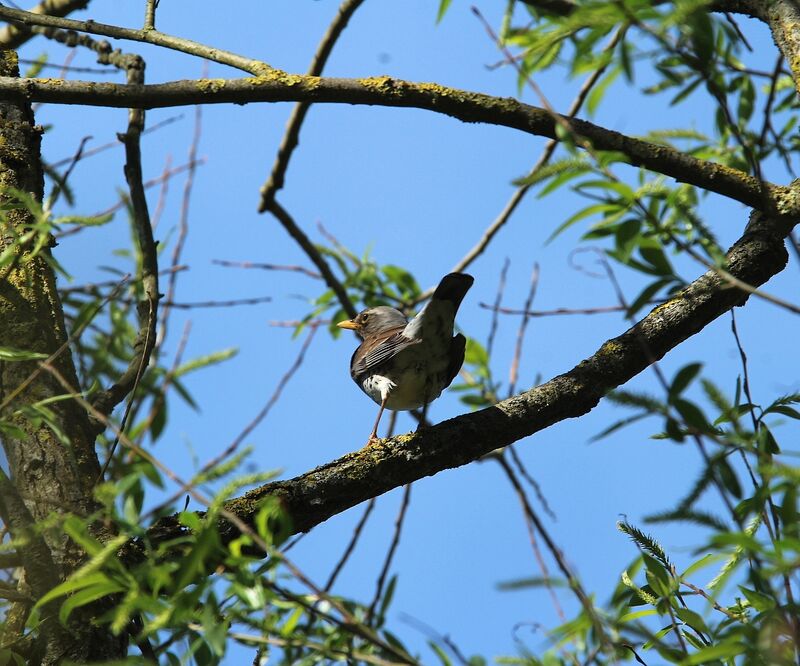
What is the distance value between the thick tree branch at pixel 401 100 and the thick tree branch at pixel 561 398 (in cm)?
26

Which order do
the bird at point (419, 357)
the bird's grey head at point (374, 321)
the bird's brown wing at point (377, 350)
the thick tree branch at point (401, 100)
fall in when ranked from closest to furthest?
the thick tree branch at point (401, 100)
the bird at point (419, 357)
the bird's brown wing at point (377, 350)
the bird's grey head at point (374, 321)

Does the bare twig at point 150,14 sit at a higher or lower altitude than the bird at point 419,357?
higher

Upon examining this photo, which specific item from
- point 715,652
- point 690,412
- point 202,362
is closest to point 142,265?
point 202,362

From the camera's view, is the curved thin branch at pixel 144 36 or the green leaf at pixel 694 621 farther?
the curved thin branch at pixel 144 36

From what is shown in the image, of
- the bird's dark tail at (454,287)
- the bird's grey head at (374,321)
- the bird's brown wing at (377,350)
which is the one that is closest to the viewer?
the bird's dark tail at (454,287)

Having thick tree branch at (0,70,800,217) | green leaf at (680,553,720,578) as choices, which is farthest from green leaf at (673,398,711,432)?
thick tree branch at (0,70,800,217)

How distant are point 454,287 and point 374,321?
1.56 m

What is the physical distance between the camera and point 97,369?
4891 mm

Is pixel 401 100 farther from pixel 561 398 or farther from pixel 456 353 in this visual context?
pixel 456 353

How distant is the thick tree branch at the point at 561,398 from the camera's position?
346 centimetres

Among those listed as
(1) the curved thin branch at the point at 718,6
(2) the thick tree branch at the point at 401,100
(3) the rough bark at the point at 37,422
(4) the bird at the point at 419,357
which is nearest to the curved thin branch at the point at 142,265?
(3) the rough bark at the point at 37,422

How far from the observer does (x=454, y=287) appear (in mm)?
4961

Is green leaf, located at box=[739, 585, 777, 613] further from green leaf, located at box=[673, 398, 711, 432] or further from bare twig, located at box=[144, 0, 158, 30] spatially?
bare twig, located at box=[144, 0, 158, 30]

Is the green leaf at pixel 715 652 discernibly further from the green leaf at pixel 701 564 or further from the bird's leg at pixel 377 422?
the bird's leg at pixel 377 422
